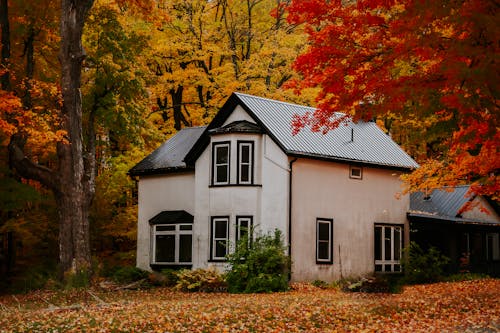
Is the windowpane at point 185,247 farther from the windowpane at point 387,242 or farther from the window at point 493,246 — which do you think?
the window at point 493,246

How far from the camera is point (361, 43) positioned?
1526 centimetres

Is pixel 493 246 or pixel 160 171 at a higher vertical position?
pixel 160 171

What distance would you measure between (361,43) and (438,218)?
57.7 feet

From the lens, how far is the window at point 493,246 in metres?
36.7

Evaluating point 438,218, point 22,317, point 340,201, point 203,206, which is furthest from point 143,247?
point 22,317

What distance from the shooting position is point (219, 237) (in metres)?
27.3

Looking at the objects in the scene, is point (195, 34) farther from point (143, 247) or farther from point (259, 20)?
point (143, 247)

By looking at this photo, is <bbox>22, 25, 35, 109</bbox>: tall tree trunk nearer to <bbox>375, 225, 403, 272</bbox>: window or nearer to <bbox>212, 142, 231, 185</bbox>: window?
<bbox>212, 142, 231, 185</bbox>: window

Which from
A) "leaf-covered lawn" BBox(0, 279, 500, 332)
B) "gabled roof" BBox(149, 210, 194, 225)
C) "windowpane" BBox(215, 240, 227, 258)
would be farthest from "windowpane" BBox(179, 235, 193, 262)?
"leaf-covered lawn" BBox(0, 279, 500, 332)

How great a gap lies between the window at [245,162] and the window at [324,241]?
3253 mm

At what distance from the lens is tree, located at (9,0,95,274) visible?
24.0 metres

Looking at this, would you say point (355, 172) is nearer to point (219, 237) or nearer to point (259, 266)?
point (219, 237)

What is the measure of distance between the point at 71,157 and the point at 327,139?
10448 mm

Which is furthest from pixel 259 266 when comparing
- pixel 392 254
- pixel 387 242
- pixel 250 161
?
pixel 392 254
